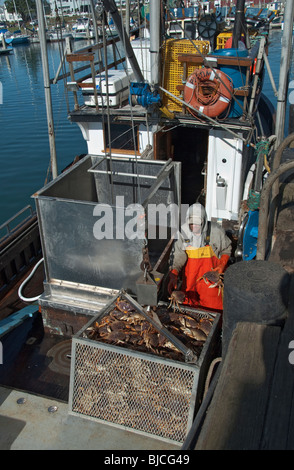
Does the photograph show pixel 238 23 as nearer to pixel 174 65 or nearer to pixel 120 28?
pixel 174 65

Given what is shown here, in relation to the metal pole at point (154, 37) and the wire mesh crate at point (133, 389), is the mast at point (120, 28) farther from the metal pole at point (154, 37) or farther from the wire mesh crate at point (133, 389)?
the wire mesh crate at point (133, 389)

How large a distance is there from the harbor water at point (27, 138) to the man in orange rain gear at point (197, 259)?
5.85 m

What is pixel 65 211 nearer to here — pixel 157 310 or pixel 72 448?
pixel 157 310

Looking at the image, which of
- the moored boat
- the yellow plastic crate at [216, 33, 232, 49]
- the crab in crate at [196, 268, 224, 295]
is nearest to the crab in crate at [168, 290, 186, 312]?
the moored boat

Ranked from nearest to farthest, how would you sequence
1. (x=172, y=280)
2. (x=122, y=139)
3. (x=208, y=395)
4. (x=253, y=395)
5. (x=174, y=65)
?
(x=253, y=395) → (x=208, y=395) → (x=172, y=280) → (x=174, y=65) → (x=122, y=139)

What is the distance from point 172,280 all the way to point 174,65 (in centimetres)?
510

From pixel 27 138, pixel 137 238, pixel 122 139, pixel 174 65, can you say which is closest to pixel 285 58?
pixel 174 65

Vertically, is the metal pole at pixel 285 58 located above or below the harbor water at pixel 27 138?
above

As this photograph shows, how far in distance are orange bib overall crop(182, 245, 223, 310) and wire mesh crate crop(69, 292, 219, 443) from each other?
131cm

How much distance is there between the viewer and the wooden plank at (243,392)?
1806 mm

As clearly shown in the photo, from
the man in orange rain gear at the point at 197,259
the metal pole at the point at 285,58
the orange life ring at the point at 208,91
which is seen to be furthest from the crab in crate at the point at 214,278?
the orange life ring at the point at 208,91

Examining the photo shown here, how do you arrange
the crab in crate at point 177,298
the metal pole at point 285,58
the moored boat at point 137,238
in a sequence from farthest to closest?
the metal pole at point 285,58 → the crab in crate at point 177,298 → the moored boat at point 137,238

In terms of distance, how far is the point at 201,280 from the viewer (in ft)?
17.6

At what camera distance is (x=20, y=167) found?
66.7ft
